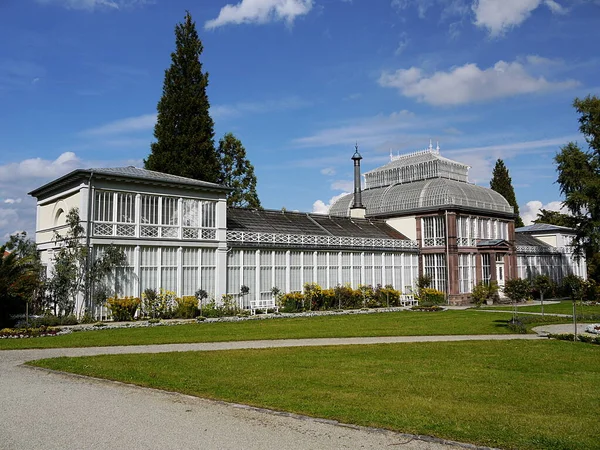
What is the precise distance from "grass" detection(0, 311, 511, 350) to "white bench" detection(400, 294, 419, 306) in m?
13.0

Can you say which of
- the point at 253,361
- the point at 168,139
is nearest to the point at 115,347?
the point at 253,361

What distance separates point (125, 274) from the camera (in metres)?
25.0

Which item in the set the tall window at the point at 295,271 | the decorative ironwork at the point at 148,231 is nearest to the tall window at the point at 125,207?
the decorative ironwork at the point at 148,231

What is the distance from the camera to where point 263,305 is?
30.1m

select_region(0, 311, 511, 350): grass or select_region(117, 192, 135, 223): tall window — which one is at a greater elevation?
select_region(117, 192, 135, 223): tall window

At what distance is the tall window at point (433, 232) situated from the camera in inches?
1544

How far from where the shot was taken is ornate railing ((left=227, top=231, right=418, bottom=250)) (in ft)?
98.1

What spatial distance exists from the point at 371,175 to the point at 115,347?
37.1 m

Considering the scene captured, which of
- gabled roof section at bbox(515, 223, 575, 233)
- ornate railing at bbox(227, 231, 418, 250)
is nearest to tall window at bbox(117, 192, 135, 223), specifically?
ornate railing at bbox(227, 231, 418, 250)

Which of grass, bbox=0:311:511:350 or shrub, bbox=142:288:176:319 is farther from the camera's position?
shrub, bbox=142:288:176:319

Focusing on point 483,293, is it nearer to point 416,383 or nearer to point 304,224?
point 304,224

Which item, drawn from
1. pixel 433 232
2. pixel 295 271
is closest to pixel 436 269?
pixel 433 232

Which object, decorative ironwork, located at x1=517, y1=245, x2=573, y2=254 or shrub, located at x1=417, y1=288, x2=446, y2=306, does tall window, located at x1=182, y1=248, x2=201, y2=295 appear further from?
decorative ironwork, located at x1=517, y1=245, x2=573, y2=254

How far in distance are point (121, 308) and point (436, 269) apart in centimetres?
2427
